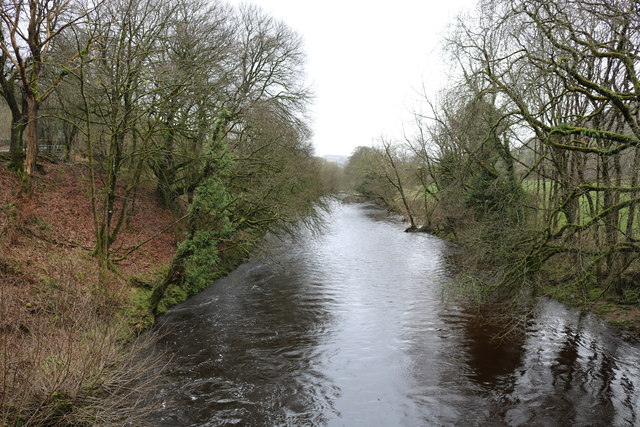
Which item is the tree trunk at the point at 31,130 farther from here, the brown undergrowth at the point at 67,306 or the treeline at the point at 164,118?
the brown undergrowth at the point at 67,306

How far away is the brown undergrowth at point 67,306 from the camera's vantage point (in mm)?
5848

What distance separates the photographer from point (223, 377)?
31.0ft

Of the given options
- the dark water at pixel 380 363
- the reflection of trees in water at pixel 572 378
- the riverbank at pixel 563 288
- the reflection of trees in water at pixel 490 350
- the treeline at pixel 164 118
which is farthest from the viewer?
the treeline at pixel 164 118

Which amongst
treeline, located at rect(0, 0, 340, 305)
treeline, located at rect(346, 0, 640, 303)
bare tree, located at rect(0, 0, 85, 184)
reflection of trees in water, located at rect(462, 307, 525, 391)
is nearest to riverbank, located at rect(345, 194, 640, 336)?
treeline, located at rect(346, 0, 640, 303)

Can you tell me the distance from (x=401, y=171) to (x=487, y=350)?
101 ft

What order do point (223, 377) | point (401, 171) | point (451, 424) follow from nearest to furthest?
point (451, 424)
point (223, 377)
point (401, 171)

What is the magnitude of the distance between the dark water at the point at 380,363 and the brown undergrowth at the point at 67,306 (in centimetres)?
140

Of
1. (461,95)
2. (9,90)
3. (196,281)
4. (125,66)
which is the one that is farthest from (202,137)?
(461,95)

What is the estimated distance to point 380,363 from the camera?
1050cm

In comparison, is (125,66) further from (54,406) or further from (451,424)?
(451,424)

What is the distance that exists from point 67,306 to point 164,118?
10002 millimetres

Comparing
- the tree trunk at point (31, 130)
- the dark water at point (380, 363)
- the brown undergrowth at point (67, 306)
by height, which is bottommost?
the dark water at point (380, 363)

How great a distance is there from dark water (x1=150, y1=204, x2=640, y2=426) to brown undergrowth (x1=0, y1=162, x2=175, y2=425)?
1402mm

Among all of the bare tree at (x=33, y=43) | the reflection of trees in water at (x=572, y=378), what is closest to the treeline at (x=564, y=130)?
the reflection of trees in water at (x=572, y=378)
